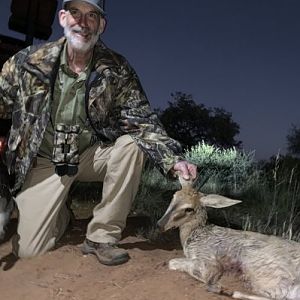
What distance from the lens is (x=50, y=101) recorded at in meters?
5.43

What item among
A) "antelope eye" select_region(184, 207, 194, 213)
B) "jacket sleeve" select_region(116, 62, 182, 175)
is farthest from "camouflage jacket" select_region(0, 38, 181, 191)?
"antelope eye" select_region(184, 207, 194, 213)

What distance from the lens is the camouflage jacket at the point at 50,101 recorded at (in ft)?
17.8

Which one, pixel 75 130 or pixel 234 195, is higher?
pixel 75 130

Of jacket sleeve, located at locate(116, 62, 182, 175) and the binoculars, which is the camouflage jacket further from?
the binoculars

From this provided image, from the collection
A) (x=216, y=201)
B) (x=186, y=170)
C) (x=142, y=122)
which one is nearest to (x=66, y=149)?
(x=142, y=122)

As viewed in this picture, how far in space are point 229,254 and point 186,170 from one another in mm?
853

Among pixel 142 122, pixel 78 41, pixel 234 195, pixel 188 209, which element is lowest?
pixel 234 195

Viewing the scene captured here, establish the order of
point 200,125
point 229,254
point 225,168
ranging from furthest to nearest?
point 200,125
point 225,168
point 229,254

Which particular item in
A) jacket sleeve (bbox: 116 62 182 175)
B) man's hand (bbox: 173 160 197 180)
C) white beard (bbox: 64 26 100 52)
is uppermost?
white beard (bbox: 64 26 100 52)

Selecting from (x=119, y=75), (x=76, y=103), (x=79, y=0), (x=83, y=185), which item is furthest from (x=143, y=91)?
(x=83, y=185)

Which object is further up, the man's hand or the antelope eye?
the man's hand

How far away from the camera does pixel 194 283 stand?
14.5 ft

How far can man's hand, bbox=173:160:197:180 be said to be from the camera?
16.2 ft

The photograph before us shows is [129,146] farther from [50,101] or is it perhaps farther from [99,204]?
[50,101]
